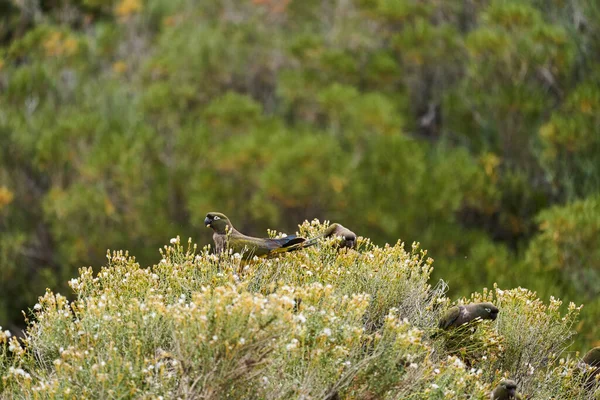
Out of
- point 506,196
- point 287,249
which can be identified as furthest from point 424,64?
point 287,249

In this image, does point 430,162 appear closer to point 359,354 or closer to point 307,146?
point 307,146

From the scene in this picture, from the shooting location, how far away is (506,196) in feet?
58.6

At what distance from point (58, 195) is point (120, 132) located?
181 centimetres

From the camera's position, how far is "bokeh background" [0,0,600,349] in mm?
16391

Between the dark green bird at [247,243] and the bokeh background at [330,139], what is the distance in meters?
6.48

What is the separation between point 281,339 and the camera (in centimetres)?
550

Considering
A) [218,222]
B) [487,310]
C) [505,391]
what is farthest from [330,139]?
[505,391]

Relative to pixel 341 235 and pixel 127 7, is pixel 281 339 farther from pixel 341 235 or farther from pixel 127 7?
pixel 127 7

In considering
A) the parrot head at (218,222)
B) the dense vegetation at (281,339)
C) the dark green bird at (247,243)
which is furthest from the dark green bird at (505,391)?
the parrot head at (218,222)

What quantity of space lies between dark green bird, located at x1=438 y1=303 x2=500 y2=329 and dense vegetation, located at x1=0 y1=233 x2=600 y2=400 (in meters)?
0.08

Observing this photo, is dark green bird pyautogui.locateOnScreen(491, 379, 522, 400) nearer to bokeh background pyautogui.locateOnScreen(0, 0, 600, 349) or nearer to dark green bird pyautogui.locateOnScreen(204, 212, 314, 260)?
dark green bird pyautogui.locateOnScreen(204, 212, 314, 260)

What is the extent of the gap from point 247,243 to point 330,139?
11599 mm

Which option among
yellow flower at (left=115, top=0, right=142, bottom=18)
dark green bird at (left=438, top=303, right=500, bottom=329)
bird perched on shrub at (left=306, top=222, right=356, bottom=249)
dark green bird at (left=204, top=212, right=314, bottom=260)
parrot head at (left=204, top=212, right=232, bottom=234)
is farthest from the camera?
yellow flower at (left=115, top=0, right=142, bottom=18)

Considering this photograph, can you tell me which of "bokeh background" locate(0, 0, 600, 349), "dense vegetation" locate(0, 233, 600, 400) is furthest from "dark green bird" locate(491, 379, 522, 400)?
"bokeh background" locate(0, 0, 600, 349)
